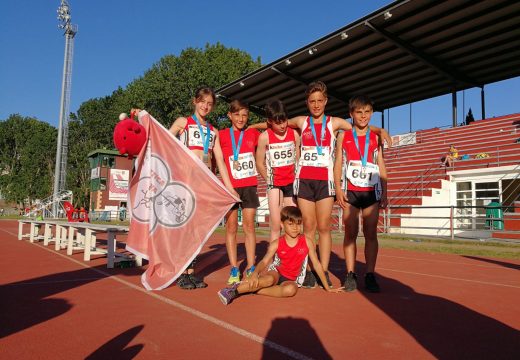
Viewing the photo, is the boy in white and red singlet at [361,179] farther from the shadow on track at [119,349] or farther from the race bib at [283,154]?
the shadow on track at [119,349]

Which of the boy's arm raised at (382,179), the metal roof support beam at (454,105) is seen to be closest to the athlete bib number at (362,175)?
the boy's arm raised at (382,179)

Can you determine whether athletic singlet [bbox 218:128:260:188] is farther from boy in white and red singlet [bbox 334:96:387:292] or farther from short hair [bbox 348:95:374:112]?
short hair [bbox 348:95:374:112]

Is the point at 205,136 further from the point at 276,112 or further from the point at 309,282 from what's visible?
the point at 309,282

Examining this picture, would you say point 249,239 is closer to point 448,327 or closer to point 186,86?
point 448,327

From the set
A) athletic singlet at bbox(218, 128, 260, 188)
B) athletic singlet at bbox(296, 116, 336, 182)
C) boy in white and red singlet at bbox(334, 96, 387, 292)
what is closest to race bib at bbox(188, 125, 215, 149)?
athletic singlet at bbox(218, 128, 260, 188)

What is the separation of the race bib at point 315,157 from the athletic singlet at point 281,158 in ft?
0.75

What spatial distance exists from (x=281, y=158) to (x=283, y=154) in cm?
6

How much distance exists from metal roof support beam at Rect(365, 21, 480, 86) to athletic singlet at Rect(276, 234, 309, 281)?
1537cm

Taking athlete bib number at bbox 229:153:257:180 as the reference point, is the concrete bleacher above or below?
above

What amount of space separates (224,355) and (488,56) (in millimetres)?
22279

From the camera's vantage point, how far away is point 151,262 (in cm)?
434

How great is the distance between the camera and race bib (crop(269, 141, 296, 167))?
480 centimetres

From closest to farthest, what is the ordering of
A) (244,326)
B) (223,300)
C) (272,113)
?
(244,326) → (223,300) → (272,113)

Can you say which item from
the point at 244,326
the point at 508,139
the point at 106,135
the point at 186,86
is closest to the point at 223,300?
the point at 244,326
